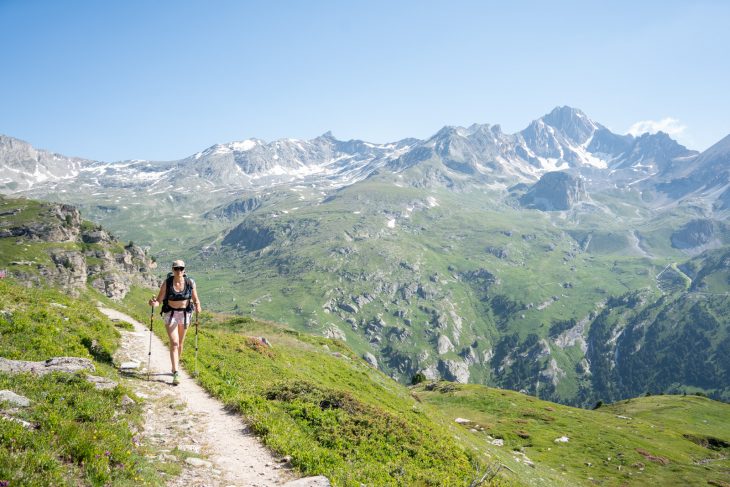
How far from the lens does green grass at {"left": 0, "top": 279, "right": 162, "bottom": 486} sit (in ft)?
31.3

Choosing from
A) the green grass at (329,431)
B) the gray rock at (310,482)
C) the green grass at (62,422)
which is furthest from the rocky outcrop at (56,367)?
the gray rock at (310,482)

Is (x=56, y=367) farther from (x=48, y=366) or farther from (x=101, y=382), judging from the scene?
(x=101, y=382)

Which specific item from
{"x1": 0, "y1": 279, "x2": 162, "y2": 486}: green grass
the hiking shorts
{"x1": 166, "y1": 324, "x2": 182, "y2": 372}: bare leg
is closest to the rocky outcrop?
{"x1": 0, "y1": 279, "x2": 162, "y2": 486}: green grass

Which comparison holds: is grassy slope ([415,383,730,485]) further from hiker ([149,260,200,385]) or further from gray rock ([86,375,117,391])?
gray rock ([86,375,117,391])

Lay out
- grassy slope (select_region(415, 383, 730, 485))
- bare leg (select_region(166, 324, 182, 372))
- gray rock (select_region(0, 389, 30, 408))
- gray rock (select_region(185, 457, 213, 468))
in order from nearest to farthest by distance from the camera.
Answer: gray rock (select_region(0, 389, 30, 408))
gray rock (select_region(185, 457, 213, 468))
bare leg (select_region(166, 324, 182, 372))
grassy slope (select_region(415, 383, 730, 485))

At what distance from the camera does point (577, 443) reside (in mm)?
53062

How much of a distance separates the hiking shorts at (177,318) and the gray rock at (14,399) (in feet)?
25.5

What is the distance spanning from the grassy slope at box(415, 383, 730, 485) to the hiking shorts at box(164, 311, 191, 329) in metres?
26.1

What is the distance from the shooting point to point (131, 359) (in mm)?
22641

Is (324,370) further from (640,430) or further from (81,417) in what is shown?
(640,430)

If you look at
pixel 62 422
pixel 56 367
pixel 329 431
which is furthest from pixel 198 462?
pixel 56 367

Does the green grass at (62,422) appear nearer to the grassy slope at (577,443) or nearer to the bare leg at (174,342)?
the bare leg at (174,342)

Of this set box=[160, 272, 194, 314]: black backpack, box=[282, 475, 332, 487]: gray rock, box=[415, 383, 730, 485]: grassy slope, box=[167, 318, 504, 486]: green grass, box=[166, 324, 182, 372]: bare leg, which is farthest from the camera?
box=[415, 383, 730, 485]: grassy slope

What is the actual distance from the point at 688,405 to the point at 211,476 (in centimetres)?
13523
